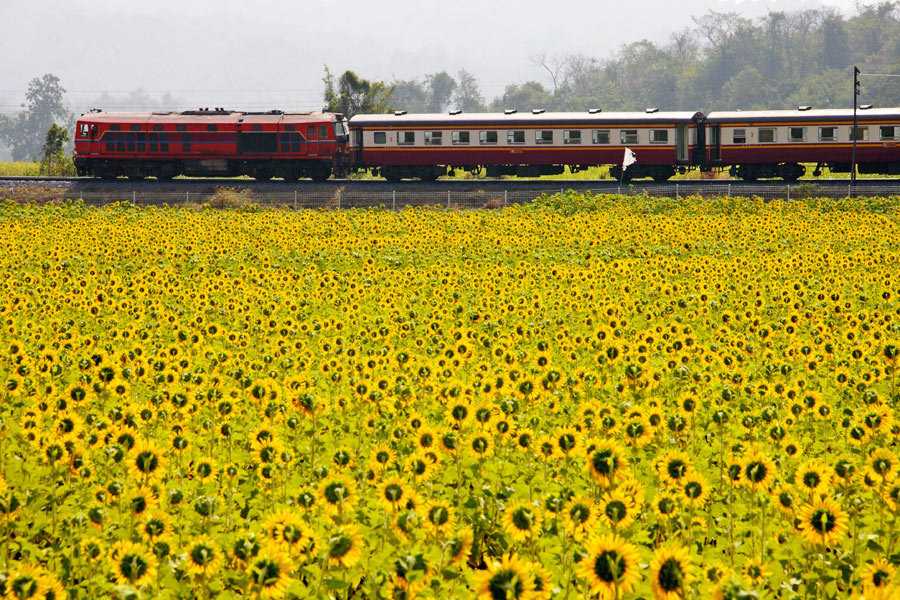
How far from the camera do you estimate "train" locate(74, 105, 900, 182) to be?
155 ft

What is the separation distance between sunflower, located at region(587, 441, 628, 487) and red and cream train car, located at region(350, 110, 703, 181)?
141 feet

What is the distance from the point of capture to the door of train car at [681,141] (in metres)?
47.8

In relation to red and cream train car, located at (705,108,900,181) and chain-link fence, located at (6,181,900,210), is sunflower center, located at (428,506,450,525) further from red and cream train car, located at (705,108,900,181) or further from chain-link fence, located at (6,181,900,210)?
red and cream train car, located at (705,108,900,181)

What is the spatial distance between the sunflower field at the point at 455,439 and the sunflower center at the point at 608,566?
11 mm

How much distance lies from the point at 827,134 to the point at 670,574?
4617cm

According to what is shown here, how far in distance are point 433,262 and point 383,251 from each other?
6.94ft

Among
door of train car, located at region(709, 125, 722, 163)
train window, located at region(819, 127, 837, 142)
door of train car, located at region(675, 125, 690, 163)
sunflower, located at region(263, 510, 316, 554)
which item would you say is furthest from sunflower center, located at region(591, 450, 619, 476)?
train window, located at region(819, 127, 837, 142)

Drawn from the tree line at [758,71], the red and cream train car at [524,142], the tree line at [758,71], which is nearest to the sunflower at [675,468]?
the red and cream train car at [524,142]

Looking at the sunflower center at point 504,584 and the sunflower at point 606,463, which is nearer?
the sunflower center at point 504,584

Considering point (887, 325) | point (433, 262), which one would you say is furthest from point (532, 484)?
point (433, 262)

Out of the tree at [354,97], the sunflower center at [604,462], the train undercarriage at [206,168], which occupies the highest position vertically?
the tree at [354,97]

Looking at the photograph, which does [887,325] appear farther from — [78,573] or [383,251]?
[383,251]

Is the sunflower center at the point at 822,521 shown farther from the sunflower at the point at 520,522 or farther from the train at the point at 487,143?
the train at the point at 487,143

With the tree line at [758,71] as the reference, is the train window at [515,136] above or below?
below
